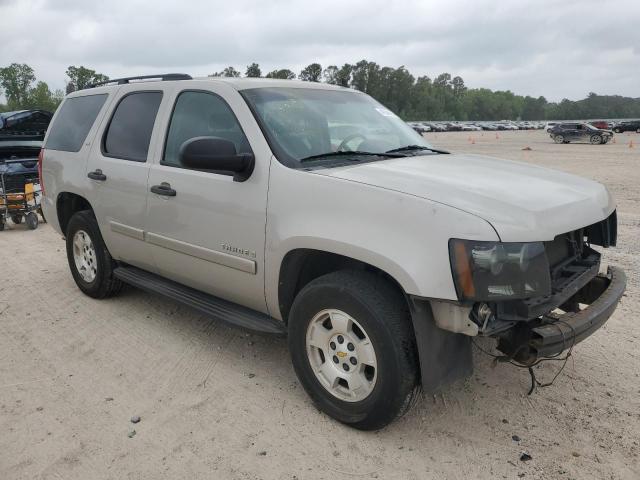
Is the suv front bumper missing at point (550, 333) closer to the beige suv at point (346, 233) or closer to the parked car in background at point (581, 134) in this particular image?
the beige suv at point (346, 233)

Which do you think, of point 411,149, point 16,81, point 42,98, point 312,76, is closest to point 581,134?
point 312,76

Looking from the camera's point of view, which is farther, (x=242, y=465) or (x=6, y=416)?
(x=6, y=416)

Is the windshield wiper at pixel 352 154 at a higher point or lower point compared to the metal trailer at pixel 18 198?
higher

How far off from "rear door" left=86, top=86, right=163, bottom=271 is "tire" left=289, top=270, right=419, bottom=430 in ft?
5.74

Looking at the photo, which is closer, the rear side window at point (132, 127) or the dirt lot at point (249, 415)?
the dirt lot at point (249, 415)

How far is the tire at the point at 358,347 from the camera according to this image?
8.98 ft

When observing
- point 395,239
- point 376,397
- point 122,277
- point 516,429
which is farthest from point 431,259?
point 122,277

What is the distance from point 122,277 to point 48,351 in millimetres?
830

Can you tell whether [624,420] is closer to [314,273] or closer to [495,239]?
[495,239]

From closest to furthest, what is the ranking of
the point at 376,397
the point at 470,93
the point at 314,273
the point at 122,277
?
1. the point at 376,397
2. the point at 314,273
3. the point at 122,277
4. the point at 470,93

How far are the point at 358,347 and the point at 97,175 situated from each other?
9.50ft

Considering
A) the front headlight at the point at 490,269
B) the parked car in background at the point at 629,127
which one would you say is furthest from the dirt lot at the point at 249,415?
the parked car in background at the point at 629,127

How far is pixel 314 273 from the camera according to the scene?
335 cm

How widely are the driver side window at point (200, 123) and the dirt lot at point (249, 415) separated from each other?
1.47 metres
